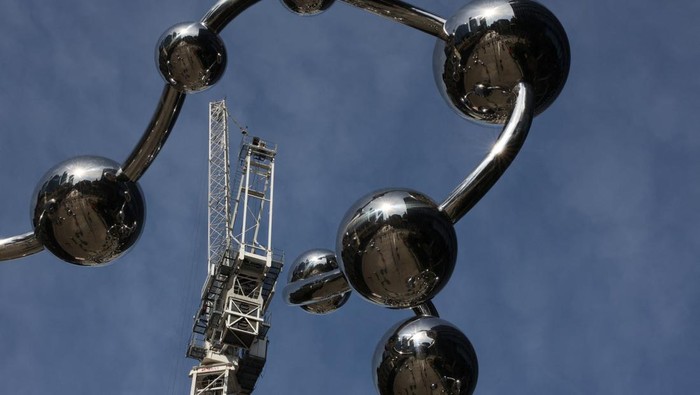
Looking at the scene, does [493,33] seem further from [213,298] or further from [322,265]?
[213,298]

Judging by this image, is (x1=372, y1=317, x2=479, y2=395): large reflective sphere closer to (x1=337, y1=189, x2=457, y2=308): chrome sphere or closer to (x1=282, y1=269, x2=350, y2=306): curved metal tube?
(x1=282, y1=269, x2=350, y2=306): curved metal tube

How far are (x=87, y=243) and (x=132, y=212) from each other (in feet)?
0.46

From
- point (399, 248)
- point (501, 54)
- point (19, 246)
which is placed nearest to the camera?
point (399, 248)

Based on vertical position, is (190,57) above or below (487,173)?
above

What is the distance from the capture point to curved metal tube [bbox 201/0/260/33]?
103 inches

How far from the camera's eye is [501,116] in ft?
7.57

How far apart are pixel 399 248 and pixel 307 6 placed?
1.14 meters

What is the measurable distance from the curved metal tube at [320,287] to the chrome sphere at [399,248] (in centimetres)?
53

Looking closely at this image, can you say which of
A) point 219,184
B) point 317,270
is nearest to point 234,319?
point 219,184

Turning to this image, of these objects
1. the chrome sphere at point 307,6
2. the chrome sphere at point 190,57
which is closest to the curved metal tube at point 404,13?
the chrome sphere at point 307,6

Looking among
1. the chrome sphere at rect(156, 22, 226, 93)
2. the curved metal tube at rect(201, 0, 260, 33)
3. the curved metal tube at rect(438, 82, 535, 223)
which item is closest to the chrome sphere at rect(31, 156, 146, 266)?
the chrome sphere at rect(156, 22, 226, 93)

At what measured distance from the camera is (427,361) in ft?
7.81

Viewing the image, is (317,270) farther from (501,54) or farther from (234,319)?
(234,319)

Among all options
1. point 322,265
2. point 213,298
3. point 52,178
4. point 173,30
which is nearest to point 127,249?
point 52,178
